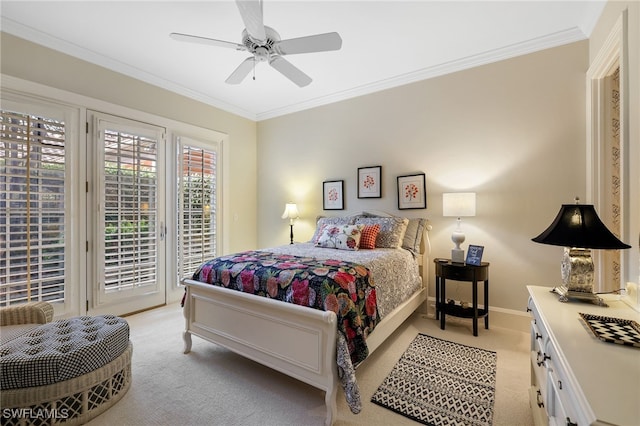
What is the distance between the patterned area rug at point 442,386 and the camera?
1.69m

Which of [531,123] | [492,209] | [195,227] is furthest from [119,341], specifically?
[531,123]

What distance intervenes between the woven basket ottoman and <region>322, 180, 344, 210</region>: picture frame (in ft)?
9.32

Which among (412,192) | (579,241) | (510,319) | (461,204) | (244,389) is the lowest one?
(244,389)

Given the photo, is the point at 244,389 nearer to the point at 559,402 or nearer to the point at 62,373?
the point at 62,373

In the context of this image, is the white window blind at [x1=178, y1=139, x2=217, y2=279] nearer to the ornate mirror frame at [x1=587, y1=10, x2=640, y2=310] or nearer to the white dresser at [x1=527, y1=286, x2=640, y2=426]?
the white dresser at [x1=527, y1=286, x2=640, y2=426]

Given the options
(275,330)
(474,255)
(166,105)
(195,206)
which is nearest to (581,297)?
(474,255)

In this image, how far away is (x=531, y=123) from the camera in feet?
9.15

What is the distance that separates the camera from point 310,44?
6.81 feet

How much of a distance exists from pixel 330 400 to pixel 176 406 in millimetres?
1006

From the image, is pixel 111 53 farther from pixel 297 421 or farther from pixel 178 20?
pixel 297 421

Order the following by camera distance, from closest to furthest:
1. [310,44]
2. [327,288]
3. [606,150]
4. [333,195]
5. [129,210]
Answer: [327,288]
[310,44]
[606,150]
[129,210]
[333,195]

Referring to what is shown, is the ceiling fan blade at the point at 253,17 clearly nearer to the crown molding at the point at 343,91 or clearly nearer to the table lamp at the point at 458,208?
the crown molding at the point at 343,91

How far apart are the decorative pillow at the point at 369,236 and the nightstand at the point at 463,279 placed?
2.30ft

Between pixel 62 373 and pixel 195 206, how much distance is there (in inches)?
A: 105
